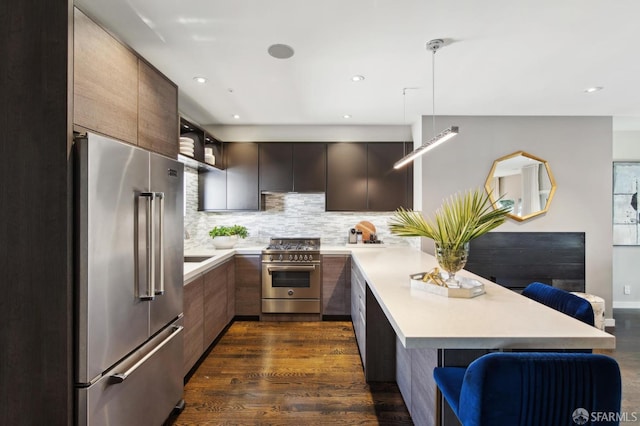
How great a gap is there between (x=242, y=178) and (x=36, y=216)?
2903 millimetres

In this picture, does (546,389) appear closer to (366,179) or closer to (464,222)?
(464,222)

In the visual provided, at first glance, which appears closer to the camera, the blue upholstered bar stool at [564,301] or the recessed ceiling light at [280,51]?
the blue upholstered bar stool at [564,301]

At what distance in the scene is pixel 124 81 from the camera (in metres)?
1.63

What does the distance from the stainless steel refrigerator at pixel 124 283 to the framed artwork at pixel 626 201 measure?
558cm

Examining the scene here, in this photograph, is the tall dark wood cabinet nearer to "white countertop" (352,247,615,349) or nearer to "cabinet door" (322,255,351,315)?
"white countertop" (352,247,615,349)

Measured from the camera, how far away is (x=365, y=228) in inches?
171

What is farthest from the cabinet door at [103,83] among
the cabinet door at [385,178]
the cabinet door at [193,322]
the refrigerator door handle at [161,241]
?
the cabinet door at [385,178]

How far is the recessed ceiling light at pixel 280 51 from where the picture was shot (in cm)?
215

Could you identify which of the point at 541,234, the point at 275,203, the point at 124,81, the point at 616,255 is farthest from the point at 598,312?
the point at 124,81

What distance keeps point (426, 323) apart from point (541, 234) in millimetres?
3346

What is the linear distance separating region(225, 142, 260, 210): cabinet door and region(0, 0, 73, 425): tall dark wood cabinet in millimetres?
2844

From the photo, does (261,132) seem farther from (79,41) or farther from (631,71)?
(631,71)

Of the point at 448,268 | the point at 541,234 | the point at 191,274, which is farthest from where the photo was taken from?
the point at 541,234

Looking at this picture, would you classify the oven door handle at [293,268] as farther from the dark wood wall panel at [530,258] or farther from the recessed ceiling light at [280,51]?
the recessed ceiling light at [280,51]
